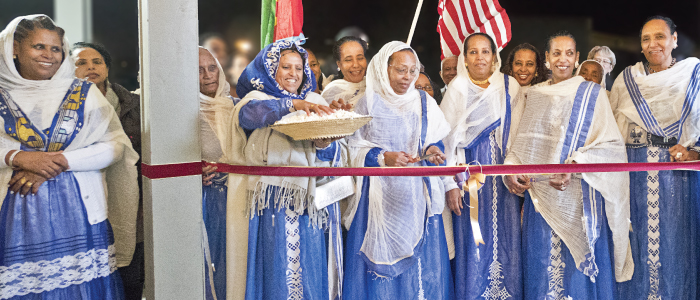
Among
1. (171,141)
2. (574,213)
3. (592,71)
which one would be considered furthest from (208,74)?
(592,71)

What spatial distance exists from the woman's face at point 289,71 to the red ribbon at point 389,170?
479 millimetres

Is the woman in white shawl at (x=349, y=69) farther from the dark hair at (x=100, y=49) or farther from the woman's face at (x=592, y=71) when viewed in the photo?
the woman's face at (x=592, y=71)

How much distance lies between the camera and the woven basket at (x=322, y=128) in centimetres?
242

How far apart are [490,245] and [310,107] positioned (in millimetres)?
1538

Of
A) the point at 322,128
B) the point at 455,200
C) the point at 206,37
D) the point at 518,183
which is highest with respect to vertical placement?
the point at 206,37

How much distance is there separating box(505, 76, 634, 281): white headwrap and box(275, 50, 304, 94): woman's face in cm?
147

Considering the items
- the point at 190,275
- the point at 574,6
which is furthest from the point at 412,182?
the point at 574,6

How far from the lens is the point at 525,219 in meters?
3.20

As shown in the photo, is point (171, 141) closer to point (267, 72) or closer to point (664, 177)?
point (267, 72)

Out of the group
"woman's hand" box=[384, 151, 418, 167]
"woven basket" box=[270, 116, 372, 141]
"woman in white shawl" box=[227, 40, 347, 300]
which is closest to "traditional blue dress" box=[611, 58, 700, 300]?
"woman's hand" box=[384, 151, 418, 167]

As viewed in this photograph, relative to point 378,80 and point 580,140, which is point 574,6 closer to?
point 580,140

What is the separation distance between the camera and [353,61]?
130 inches

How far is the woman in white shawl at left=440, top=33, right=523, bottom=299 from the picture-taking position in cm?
316

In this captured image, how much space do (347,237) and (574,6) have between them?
3017 mm
